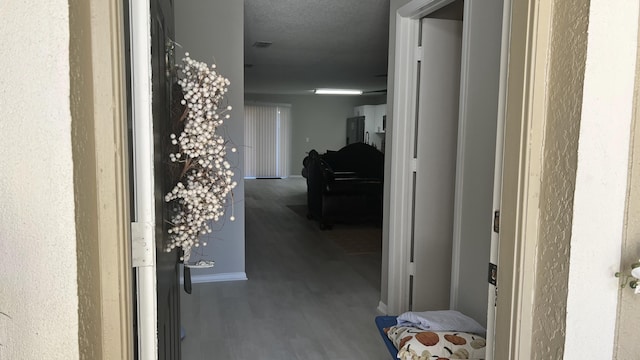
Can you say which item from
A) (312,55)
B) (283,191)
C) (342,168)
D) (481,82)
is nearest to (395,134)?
(481,82)

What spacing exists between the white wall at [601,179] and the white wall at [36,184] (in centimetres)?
118

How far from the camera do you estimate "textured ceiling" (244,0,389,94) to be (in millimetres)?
4332

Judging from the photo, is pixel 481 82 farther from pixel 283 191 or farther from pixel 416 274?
pixel 283 191

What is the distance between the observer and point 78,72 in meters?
0.97

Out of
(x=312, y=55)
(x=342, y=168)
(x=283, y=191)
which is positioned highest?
(x=312, y=55)

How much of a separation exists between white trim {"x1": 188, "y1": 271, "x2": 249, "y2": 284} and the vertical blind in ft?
28.8

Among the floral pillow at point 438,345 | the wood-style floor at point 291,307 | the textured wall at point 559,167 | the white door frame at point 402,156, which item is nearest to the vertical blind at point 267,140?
the wood-style floor at point 291,307

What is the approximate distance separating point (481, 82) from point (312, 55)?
4502 mm

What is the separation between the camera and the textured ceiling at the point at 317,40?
4.33 m

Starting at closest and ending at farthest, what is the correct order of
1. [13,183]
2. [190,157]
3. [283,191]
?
1. [13,183]
2. [190,157]
3. [283,191]

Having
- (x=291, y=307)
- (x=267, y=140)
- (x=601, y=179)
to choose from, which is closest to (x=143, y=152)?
(x=601, y=179)

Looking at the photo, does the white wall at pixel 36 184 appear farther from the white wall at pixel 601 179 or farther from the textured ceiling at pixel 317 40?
the textured ceiling at pixel 317 40

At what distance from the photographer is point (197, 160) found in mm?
1735

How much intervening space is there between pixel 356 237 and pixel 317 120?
7867 mm
